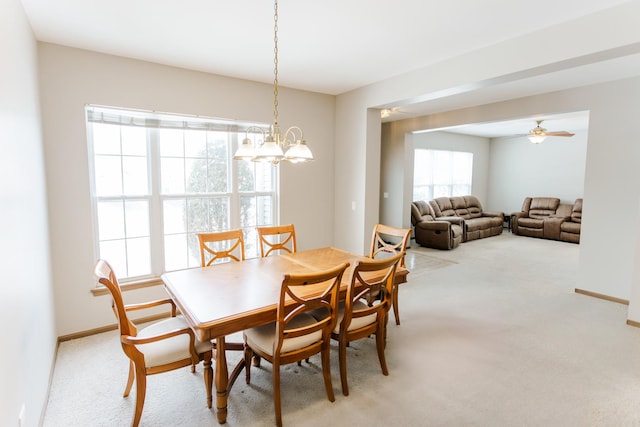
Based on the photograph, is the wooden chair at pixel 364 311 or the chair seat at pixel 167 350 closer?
the chair seat at pixel 167 350

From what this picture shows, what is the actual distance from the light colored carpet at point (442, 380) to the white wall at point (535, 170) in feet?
19.2

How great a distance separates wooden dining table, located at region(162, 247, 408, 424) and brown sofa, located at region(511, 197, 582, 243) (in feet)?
22.7

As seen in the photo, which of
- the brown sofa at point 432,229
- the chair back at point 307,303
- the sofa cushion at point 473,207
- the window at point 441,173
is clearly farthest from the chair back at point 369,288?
the sofa cushion at point 473,207

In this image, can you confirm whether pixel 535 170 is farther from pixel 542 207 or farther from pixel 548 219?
pixel 548 219

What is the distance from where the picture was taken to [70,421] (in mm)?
2037

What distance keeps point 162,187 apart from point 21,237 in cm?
173

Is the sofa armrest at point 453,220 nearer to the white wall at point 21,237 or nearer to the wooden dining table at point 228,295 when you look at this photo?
the wooden dining table at point 228,295

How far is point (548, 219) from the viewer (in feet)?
26.2

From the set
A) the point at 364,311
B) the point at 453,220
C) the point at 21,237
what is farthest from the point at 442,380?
the point at 453,220

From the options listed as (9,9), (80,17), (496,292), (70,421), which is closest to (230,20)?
(80,17)

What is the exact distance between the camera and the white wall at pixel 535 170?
8.33 meters

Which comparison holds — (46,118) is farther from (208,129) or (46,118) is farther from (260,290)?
(260,290)

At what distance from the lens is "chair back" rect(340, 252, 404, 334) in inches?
83.8

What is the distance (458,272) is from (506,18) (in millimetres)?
3708
